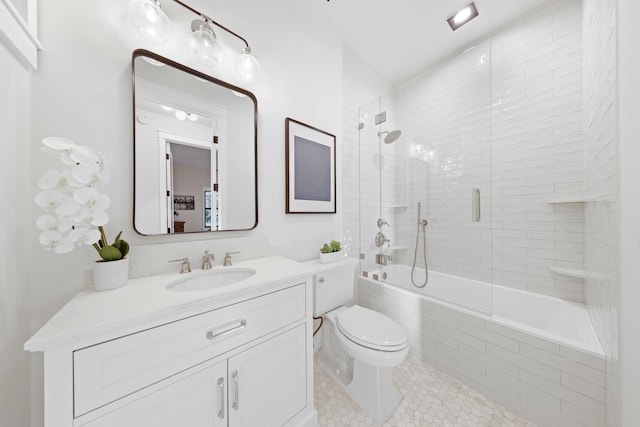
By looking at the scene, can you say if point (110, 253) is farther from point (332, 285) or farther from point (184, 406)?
point (332, 285)

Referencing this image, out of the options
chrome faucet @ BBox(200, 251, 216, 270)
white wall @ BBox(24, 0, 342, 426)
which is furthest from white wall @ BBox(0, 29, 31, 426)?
chrome faucet @ BBox(200, 251, 216, 270)

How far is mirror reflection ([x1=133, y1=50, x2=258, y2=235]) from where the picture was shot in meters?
1.04

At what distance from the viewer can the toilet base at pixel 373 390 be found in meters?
1.24

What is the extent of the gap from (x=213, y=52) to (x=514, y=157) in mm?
2517

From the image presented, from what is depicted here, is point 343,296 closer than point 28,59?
No

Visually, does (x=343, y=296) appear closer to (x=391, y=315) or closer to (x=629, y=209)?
(x=391, y=315)

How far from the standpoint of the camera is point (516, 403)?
1258 mm

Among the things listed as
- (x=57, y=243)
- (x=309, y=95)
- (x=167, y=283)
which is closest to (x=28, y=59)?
(x=57, y=243)

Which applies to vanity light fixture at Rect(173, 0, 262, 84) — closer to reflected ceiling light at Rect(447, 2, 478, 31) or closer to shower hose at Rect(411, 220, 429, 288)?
reflected ceiling light at Rect(447, 2, 478, 31)

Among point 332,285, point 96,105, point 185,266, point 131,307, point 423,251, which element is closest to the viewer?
point 131,307

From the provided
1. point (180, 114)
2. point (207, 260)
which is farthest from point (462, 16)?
point (207, 260)

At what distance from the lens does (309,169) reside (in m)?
1.73

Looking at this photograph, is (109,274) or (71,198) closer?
(71,198)

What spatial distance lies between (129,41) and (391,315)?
249 centimetres
